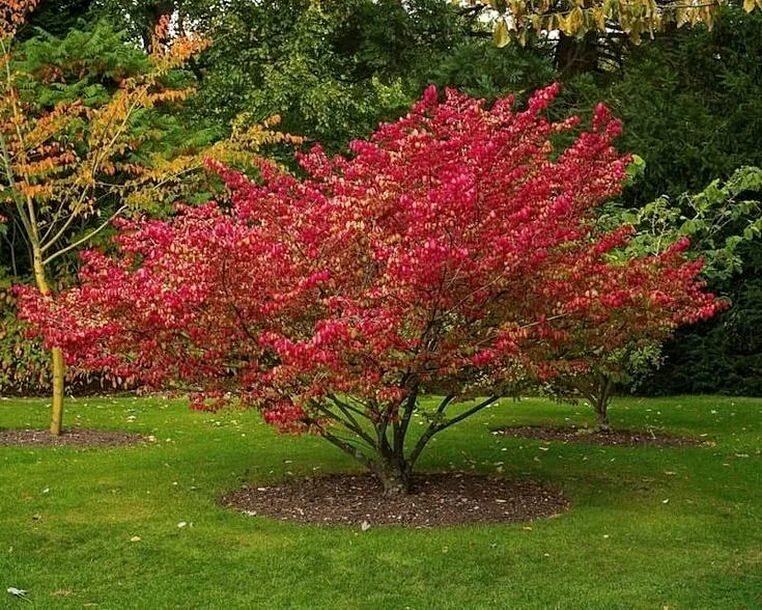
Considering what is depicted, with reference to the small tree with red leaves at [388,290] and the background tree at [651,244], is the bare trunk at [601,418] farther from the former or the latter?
the small tree with red leaves at [388,290]

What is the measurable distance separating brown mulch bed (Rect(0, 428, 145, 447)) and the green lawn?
1.26 ft

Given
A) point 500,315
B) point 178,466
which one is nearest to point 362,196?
point 500,315

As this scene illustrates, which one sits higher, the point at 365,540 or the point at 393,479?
the point at 393,479

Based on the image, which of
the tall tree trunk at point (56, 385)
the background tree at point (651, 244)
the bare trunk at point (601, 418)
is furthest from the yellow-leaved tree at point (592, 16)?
the tall tree trunk at point (56, 385)

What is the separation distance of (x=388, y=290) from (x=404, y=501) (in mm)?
1848

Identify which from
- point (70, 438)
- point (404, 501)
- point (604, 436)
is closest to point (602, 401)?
point (604, 436)

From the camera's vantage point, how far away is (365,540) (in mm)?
6082

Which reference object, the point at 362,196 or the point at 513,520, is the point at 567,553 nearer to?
the point at 513,520

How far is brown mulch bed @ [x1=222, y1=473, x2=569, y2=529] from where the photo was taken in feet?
22.1

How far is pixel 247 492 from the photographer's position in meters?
7.52

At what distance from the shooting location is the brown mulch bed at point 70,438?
954 cm

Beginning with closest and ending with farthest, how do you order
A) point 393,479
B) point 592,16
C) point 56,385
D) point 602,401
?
point 592,16 → point 393,479 → point 56,385 → point 602,401

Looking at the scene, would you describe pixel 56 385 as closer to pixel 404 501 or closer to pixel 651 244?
pixel 404 501

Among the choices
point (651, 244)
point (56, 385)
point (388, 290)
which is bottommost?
point (56, 385)
